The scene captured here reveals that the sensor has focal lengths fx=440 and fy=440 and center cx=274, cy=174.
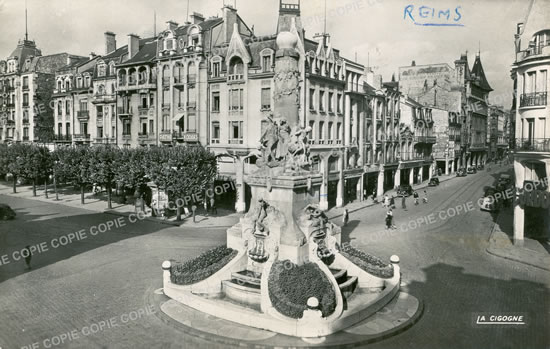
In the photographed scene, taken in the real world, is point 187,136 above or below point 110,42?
below

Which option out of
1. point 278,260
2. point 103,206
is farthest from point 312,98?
point 278,260

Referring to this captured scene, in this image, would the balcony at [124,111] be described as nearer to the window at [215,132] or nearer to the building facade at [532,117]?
the window at [215,132]

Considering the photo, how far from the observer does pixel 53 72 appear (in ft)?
232

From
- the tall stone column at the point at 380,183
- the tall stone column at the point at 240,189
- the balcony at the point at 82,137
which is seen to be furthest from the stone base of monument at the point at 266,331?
the balcony at the point at 82,137

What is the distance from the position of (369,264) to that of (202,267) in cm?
717

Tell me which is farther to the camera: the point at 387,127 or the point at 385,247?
the point at 387,127

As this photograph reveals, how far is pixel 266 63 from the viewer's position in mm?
40344

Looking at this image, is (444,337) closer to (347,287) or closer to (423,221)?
(347,287)

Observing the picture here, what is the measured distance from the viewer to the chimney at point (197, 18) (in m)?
48.0

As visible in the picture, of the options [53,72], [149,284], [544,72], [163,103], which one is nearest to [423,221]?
[544,72]

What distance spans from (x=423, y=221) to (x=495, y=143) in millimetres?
88907

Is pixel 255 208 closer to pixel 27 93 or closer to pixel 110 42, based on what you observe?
pixel 110 42

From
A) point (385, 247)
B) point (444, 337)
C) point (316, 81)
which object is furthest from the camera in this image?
point (316, 81)

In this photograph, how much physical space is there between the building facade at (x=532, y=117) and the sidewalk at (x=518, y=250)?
31.6 inches
